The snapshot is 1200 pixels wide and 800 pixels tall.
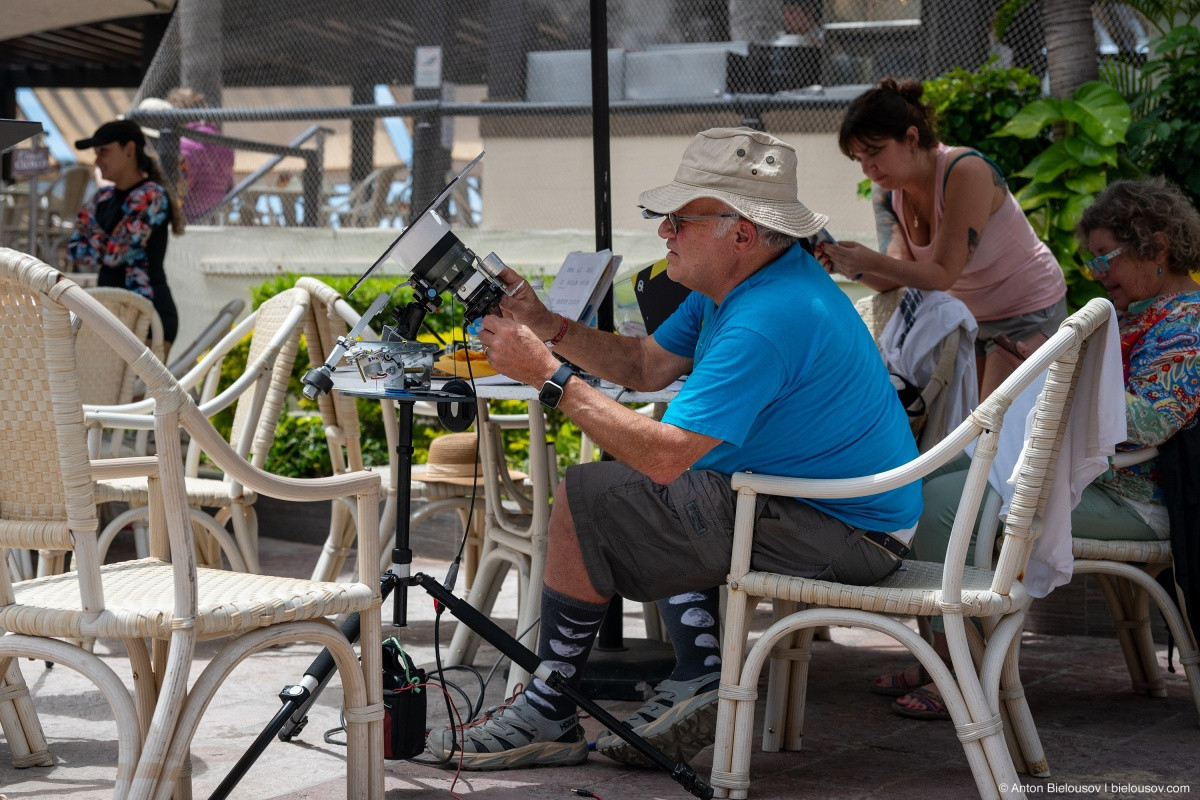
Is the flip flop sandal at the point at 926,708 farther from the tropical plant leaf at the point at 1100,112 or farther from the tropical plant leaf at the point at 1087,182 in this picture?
the tropical plant leaf at the point at 1100,112

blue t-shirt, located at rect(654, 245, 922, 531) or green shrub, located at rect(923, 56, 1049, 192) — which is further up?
green shrub, located at rect(923, 56, 1049, 192)

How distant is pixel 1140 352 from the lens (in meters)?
2.98

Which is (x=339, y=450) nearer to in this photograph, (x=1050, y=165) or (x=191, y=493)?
(x=191, y=493)

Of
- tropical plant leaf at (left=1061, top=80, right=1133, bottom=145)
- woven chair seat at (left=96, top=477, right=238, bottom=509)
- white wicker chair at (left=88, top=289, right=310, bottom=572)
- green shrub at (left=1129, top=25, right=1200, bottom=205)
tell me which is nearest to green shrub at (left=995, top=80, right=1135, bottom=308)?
tropical plant leaf at (left=1061, top=80, right=1133, bottom=145)

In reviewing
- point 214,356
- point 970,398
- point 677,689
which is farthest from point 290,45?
point 677,689

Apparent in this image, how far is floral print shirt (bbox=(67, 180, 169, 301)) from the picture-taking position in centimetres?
545

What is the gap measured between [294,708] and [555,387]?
0.78 meters

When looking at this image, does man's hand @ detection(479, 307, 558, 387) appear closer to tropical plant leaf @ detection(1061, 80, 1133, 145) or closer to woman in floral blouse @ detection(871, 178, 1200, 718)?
woman in floral blouse @ detection(871, 178, 1200, 718)

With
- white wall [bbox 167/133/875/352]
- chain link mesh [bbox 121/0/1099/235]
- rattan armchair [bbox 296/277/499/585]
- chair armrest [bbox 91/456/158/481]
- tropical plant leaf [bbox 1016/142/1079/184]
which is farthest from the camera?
white wall [bbox 167/133/875/352]

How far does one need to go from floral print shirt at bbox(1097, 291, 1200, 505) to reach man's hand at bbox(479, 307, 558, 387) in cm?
143

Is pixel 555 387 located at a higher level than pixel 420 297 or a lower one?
lower

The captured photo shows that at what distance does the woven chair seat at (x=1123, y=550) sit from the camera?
2.88 m

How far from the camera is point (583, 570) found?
2.57 meters

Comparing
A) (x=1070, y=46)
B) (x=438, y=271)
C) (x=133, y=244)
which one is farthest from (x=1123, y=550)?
(x=133, y=244)
